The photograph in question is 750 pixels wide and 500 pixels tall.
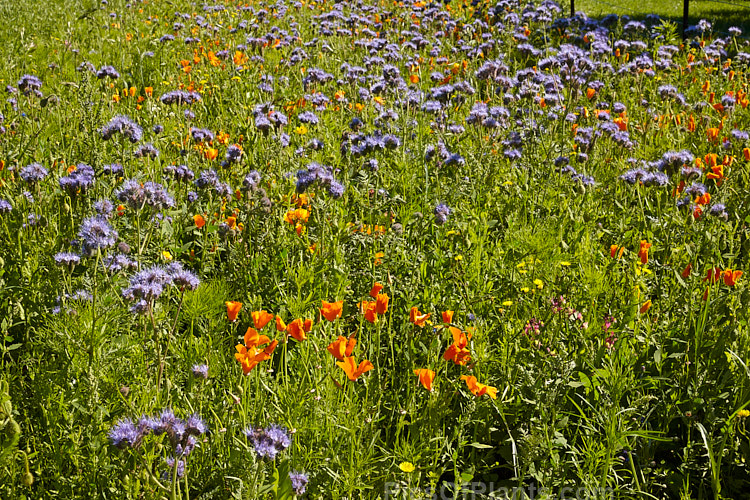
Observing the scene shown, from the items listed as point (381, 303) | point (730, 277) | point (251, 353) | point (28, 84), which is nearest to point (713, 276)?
point (730, 277)

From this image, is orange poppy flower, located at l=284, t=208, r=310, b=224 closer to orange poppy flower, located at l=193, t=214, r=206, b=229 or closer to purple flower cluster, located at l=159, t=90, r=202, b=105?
orange poppy flower, located at l=193, t=214, r=206, b=229

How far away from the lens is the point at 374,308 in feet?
7.58

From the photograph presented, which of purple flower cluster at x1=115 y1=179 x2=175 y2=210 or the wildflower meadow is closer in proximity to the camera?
the wildflower meadow

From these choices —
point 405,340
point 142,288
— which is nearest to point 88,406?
point 142,288

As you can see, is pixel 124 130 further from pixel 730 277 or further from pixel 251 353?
pixel 730 277

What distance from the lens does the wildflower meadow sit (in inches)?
84.2

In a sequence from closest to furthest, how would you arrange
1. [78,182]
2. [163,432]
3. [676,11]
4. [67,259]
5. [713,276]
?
[163,432] → [67,259] → [713,276] → [78,182] → [676,11]

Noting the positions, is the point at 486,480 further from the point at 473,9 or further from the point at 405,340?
the point at 473,9

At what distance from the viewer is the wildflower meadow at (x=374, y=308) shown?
2139 mm

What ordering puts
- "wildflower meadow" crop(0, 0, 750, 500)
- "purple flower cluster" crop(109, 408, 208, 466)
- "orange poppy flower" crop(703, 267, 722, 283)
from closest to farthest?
1. "purple flower cluster" crop(109, 408, 208, 466)
2. "wildflower meadow" crop(0, 0, 750, 500)
3. "orange poppy flower" crop(703, 267, 722, 283)

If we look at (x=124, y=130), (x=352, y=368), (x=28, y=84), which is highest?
(x=28, y=84)

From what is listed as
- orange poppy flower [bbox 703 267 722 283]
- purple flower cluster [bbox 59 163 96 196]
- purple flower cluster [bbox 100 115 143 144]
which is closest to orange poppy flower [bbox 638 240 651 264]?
orange poppy flower [bbox 703 267 722 283]

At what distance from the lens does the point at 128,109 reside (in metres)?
4.95

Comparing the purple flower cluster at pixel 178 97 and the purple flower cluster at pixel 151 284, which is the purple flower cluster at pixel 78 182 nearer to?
the purple flower cluster at pixel 151 284
